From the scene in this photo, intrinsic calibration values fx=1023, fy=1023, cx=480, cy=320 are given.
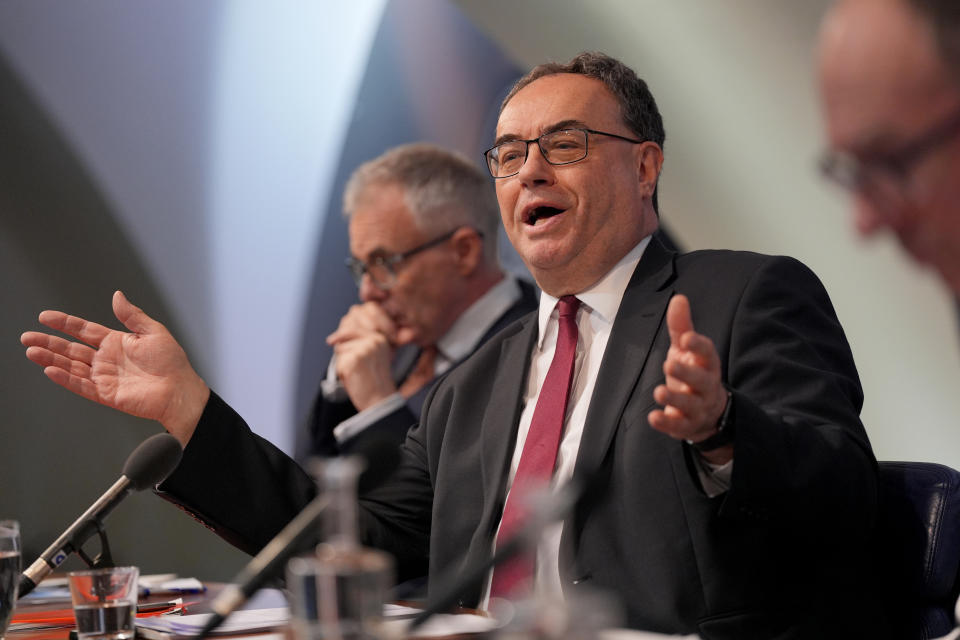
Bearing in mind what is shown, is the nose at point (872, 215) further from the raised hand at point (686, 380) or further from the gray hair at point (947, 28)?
the raised hand at point (686, 380)

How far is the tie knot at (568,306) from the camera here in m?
2.02

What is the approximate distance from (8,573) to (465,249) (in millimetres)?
2394

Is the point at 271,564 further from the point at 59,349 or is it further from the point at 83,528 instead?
the point at 59,349

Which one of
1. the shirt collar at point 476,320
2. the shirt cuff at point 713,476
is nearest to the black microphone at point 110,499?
the shirt cuff at point 713,476

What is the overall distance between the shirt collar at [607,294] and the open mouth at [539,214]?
17 cm

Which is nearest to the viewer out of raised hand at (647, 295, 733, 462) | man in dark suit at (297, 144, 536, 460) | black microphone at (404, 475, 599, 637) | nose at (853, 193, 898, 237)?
black microphone at (404, 475, 599, 637)

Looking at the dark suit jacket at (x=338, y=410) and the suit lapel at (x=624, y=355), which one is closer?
the suit lapel at (x=624, y=355)

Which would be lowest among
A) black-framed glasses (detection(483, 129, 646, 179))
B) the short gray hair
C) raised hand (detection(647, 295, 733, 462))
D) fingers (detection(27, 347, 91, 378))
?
raised hand (detection(647, 295, 733, 462))

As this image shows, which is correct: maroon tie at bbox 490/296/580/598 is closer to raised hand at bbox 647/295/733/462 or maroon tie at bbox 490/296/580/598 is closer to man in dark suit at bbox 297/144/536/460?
raised hand at bbox 647/295/733/462

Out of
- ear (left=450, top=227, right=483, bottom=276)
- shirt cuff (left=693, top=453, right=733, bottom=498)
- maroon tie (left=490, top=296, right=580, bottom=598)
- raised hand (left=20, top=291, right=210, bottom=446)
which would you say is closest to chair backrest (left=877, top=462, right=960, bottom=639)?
shirt cuff (left=693, top=453, right=733, bottom=498)

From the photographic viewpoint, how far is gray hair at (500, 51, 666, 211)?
7.13ft

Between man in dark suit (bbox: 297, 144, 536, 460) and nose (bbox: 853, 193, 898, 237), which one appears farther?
man in dark suit (bbox: 297, 144, 536, 460)

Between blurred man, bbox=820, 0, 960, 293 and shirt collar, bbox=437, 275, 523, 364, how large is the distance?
2.52 meters

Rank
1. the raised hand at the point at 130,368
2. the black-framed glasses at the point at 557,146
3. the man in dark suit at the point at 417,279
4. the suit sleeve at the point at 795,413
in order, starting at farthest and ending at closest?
the man in dark suit at the point at 417,279
the black-framed glasses at the point at 557,146
the raised hand at the point at 130,368
the suit sleeve at the point at 795,413
